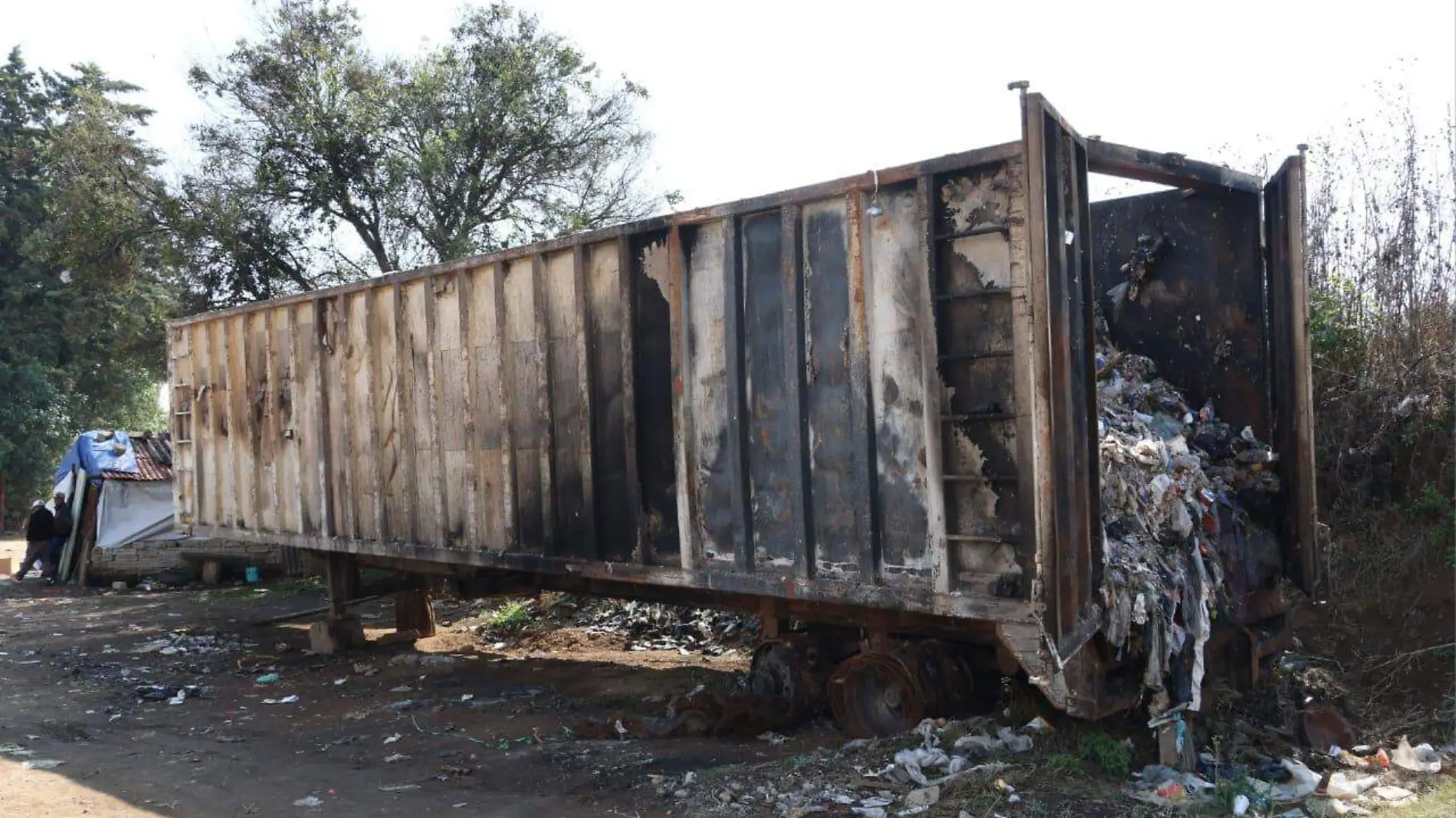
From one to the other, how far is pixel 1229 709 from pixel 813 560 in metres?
2.07

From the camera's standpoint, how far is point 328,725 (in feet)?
21.4

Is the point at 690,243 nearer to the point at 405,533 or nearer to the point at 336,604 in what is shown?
the point at 405,533

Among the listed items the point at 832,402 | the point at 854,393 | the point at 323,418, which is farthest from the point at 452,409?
the point at 854,393

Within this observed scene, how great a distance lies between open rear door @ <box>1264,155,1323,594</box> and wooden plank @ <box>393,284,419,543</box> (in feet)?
16.6

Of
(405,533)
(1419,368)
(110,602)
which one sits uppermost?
(1419,368)

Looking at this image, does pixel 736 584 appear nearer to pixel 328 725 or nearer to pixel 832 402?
pixel 832 402

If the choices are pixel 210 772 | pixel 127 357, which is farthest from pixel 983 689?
pixel 127 357

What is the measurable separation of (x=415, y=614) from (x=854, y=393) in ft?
19.0

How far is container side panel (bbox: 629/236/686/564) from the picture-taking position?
5.40 metres

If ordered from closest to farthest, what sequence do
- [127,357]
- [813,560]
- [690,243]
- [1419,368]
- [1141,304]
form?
[813,560] → [690,243] → [1141,304] → [1419,368] → [127,357]

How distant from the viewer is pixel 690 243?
5.28 meters

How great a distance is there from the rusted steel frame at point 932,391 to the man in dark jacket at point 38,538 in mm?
14136

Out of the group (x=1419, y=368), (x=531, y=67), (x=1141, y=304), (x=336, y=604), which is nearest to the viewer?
(x=1141, y=304)

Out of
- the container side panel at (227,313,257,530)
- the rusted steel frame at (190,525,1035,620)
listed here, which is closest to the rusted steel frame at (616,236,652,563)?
the rusted steel frame at (190,525,1035,620)
